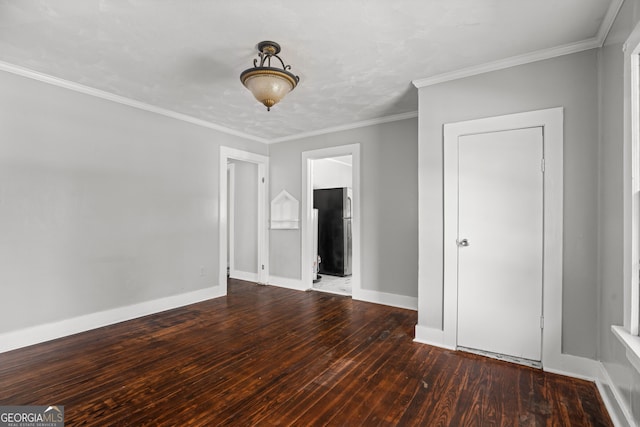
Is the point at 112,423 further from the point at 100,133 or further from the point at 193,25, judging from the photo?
the point at 100,133

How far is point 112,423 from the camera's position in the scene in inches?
69.6

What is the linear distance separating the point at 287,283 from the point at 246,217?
60.2 inches

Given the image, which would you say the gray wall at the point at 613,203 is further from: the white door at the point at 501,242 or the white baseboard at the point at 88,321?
the white baseboard at the point at 88,321

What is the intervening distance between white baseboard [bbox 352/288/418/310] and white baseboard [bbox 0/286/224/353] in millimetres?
2246

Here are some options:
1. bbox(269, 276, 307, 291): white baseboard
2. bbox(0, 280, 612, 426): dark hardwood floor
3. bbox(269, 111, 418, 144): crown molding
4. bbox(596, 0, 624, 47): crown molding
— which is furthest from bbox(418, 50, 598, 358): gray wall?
bbox(269, 276, 307, 291): white baseboard

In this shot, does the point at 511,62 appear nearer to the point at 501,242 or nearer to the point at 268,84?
the point at 501,242

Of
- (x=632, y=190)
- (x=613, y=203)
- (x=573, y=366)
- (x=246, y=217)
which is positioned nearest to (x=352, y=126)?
(x=246, y=217)

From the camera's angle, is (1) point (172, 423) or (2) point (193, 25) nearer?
(1) point (172, 423)

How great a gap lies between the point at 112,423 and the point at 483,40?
3605mm

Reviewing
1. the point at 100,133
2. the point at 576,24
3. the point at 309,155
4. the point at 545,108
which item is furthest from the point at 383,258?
the point at 100,133

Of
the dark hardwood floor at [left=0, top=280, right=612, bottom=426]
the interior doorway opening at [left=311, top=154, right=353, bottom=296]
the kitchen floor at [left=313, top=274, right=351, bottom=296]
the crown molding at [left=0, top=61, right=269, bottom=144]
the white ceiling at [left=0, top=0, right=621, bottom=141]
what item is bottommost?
the kitchen floor at [left=313, top=274, right=351, bottom=296]

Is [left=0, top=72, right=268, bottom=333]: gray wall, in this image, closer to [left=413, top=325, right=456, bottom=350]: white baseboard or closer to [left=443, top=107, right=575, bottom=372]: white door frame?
[left=413, top=325, right=456, bottom=350]: white baseboard

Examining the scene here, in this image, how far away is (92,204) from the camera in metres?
3.23

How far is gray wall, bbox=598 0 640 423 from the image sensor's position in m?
1.75
